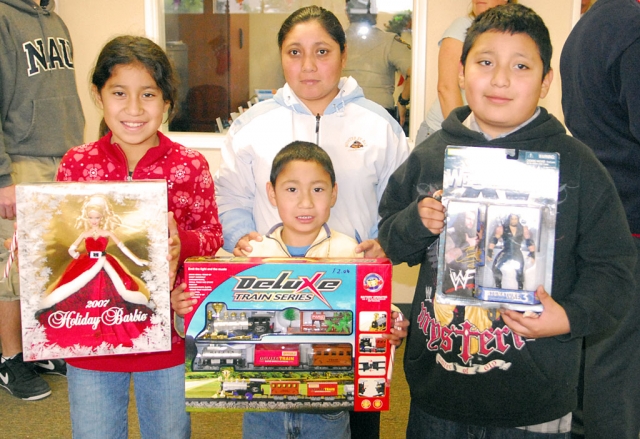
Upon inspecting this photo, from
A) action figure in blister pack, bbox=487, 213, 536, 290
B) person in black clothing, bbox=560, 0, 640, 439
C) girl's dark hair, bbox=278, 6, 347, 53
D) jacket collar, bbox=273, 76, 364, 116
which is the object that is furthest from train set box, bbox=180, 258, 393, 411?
person in black clothing, bbox=560, 0, 640, 439

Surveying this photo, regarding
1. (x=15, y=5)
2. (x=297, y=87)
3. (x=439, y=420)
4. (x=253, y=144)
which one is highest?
(x=15, y=5)

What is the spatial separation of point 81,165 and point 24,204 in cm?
31

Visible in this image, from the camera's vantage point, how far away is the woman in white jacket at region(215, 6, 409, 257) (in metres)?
1.90

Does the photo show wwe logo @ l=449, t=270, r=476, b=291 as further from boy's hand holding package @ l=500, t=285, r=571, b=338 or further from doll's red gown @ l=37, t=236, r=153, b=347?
doll's red gown @ l=37, t=236, r=153, b=347

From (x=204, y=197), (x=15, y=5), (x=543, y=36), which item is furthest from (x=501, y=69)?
(x=15, y=5)

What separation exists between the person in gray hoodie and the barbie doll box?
1420 millimetres

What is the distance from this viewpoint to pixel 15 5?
271 centimetres

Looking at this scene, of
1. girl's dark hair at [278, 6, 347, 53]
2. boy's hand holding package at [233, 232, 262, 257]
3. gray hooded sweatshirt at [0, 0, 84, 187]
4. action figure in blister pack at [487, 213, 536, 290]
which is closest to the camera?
action figure in blister pack at [487, 213, 536, 290]

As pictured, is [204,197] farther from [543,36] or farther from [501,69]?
[543,36]

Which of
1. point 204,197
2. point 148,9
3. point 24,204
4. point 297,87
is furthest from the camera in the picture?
point 148,9

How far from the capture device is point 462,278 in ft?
4.18

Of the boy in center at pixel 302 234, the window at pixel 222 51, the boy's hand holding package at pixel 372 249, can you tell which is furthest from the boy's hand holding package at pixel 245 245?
the window at pixel 222 51

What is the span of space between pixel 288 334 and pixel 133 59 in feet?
2.75

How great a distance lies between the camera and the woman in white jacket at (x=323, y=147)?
1903 mm
